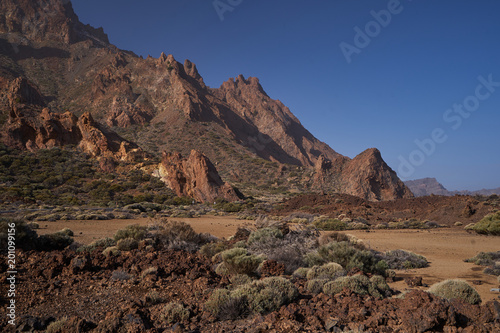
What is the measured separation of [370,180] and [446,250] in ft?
117

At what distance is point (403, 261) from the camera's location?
31.7 feet

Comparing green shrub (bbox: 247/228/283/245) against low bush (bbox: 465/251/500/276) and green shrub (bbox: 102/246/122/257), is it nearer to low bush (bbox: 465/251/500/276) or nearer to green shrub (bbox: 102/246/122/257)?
green shrub (bbox: 102/246/122/257)

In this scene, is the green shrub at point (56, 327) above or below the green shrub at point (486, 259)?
above

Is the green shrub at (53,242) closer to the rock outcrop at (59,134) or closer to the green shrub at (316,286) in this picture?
the green shrub at (316,286)

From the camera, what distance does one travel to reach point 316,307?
5012 mm

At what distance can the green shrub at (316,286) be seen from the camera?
6.02 metres

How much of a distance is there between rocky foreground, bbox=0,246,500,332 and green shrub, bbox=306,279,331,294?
21 cm

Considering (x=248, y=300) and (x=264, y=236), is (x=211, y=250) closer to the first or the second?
(x=264, y=236)

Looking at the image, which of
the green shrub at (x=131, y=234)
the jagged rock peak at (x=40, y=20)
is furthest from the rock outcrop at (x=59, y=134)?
the jagged rock peak at (x=40, y=20)

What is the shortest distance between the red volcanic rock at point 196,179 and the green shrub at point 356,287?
3024 centimetres

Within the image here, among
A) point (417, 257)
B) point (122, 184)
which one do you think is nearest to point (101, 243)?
point (417, 257)

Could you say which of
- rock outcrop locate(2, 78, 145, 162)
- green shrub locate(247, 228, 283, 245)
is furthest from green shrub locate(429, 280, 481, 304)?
rock outcrop locate(2, 78, 145, 162)

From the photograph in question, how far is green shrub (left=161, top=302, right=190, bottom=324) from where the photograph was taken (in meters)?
4.73

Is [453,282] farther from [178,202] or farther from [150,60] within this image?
Result: [150,60]
